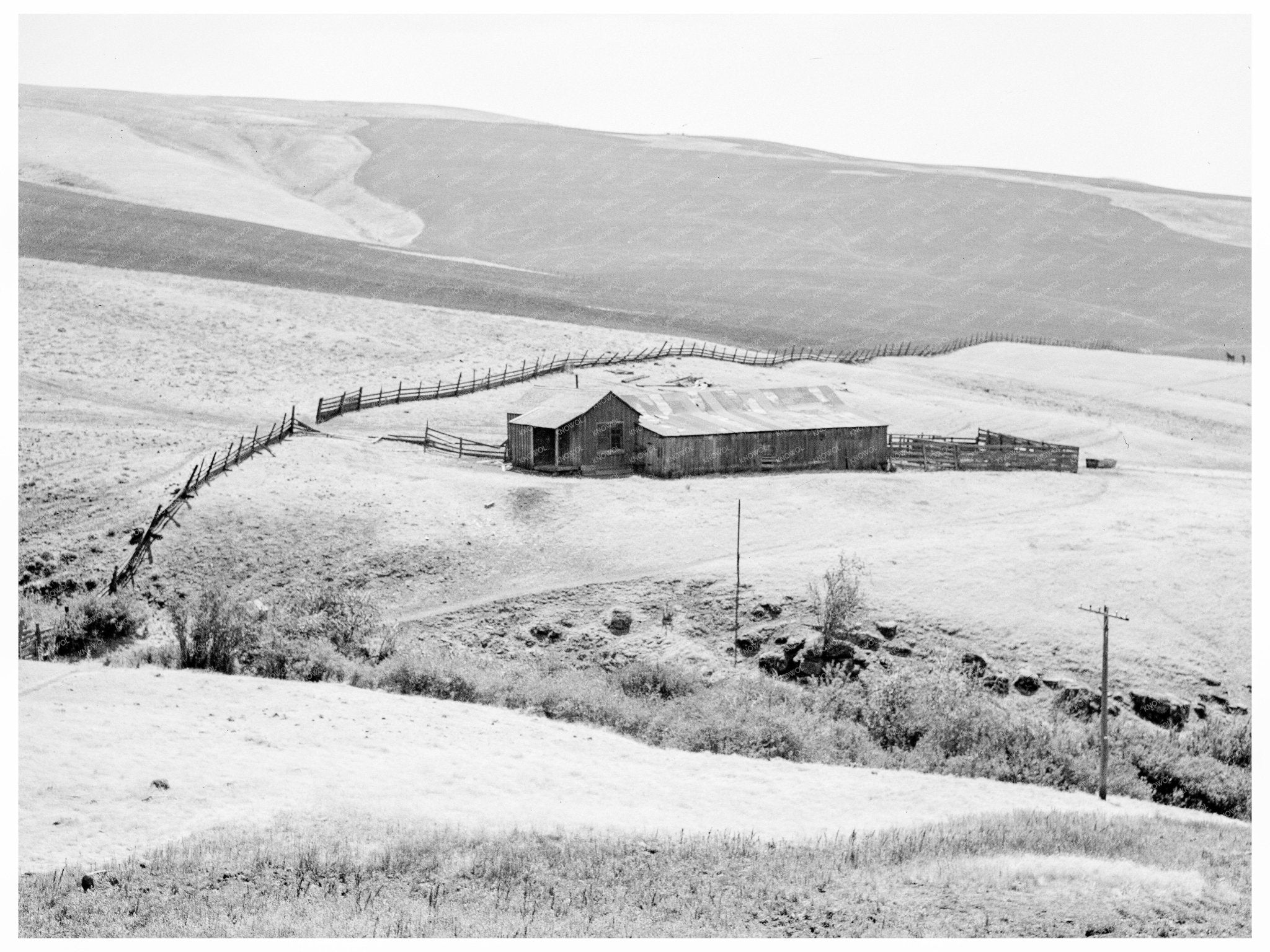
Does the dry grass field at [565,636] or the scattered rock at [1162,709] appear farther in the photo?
the scattered rock at [1162,709]

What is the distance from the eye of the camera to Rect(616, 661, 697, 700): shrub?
2992 cm

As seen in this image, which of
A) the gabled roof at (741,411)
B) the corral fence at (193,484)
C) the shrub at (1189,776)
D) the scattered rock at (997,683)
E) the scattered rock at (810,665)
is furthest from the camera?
the gabled roof at (741,411)

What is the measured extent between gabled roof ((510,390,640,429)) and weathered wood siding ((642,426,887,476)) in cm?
214

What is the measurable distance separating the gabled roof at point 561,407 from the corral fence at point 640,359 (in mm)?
7852

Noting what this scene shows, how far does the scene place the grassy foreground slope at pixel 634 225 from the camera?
8744 centimetres

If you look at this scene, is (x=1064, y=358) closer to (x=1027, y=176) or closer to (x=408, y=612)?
(x=408, y=612)

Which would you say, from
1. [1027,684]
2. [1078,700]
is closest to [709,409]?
[1027,684]

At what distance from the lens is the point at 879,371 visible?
72.1 m

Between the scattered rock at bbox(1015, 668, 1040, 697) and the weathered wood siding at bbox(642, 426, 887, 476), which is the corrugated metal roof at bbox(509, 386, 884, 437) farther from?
the scattered rock at bbox(1015, 668, 1040, 697)

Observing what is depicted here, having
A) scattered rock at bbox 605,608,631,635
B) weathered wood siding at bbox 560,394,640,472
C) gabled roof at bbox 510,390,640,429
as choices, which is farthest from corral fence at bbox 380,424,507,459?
scattered rock at bbox 605,608,631,635

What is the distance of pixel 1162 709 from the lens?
29984 mm

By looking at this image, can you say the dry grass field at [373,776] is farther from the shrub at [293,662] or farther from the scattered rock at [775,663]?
the scattered rock at [775,663]

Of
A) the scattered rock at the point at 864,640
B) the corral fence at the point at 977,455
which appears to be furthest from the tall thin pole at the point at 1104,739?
the corral fence at the point at 977,455

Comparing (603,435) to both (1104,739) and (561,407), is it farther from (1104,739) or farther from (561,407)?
(1104,739)
